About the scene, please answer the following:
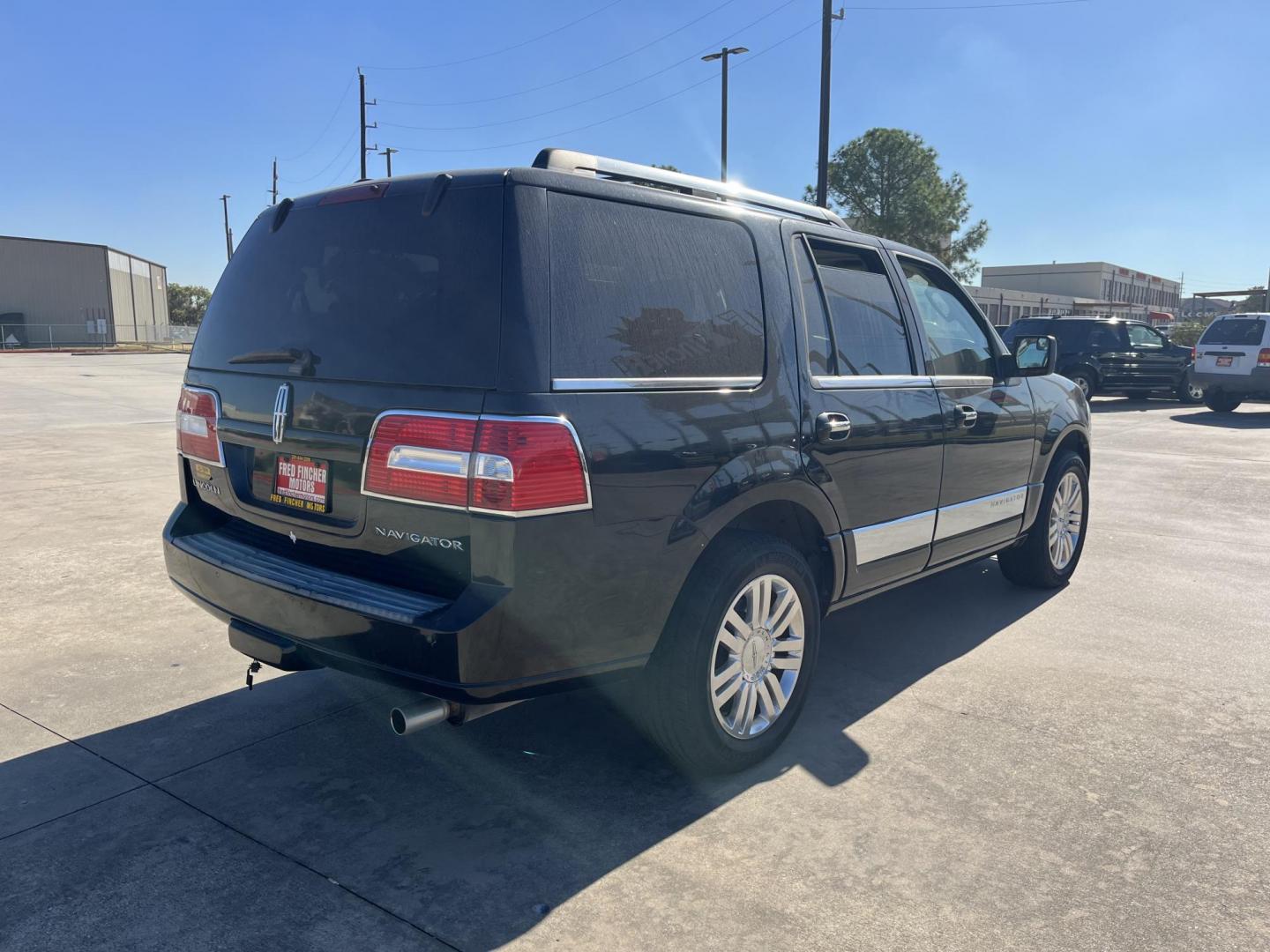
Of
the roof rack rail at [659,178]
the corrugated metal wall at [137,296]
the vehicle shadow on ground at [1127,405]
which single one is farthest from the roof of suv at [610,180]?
the corrugated metal wall at [137,296]

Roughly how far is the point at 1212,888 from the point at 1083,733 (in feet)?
3.35

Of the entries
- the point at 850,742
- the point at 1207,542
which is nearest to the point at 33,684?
the point at 850,742

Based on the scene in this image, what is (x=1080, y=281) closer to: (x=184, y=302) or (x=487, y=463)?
(x=184, y=302)

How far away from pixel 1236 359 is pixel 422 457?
1872cm

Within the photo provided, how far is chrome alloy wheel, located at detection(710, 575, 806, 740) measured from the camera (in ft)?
10.4

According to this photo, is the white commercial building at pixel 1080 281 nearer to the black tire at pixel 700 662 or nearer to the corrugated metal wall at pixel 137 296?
the corrugated metal wall at pixel 137 296

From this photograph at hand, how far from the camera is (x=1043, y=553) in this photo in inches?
214

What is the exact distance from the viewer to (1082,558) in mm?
6438

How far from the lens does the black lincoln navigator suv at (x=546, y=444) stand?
2564 millimetres

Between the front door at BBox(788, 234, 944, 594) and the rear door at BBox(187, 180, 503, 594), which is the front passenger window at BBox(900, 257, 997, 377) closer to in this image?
the front door at BBox(788, 234, 944, 594)

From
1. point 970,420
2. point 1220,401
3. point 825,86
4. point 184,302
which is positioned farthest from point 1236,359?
point 184,302

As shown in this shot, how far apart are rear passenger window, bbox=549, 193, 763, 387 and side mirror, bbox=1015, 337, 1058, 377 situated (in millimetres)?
2211

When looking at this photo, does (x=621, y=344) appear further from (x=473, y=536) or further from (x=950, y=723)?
(x=950, y=723)

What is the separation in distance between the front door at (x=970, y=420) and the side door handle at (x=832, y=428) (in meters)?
0.90
